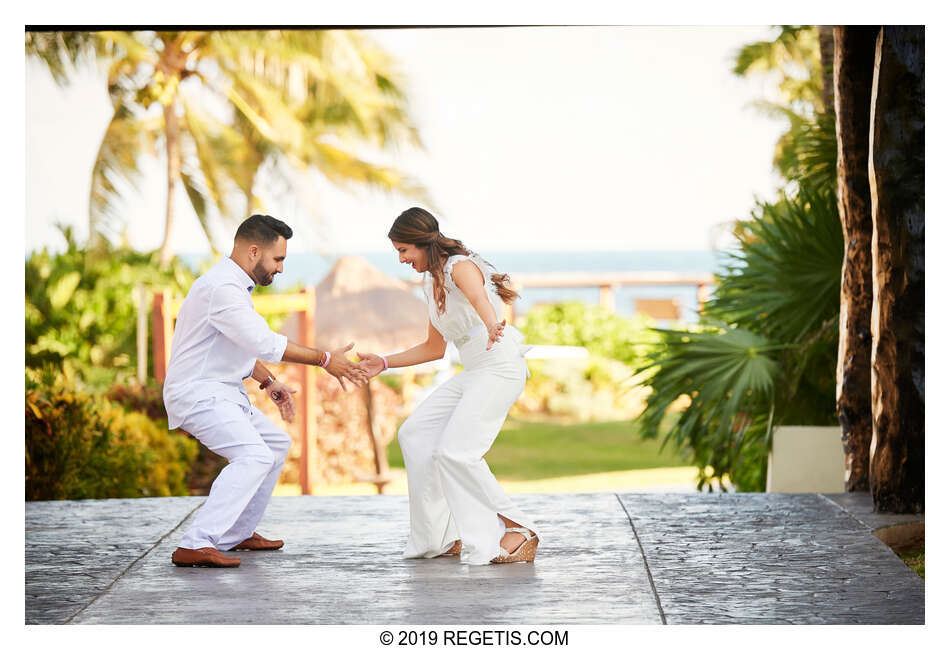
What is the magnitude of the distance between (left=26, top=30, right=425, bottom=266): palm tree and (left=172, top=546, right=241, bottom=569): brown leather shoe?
1249 centimetres

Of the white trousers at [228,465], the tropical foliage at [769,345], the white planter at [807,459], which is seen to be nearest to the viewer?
the white trousers at [228,465]

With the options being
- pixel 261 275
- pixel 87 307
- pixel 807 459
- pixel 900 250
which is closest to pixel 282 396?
pixel 261 275

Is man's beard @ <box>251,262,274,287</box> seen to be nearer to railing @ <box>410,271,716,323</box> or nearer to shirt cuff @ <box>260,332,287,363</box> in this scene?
shirt cuff @ <box>260,332,287,363</box>

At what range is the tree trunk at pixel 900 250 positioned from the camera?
607 centimetres

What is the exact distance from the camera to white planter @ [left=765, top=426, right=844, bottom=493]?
8016mm

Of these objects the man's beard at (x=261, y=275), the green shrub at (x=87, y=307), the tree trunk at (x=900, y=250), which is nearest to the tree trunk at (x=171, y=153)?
the green shrub at (x=87, y=307)

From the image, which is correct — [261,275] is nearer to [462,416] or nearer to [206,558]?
[462,416]

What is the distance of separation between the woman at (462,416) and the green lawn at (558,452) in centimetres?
1794

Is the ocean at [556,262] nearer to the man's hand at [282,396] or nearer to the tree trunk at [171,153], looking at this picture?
the tree trunk at [171,153]

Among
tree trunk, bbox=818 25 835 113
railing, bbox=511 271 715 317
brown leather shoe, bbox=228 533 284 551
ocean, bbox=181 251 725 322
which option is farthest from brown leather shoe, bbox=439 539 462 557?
ocean, bbox=181 251 725 322

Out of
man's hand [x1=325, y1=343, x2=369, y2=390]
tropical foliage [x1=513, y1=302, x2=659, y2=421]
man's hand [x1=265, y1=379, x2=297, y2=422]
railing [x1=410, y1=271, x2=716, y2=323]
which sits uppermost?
railing [x1=410, y1=271, x2=716, y2=323]

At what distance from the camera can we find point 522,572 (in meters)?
5.11

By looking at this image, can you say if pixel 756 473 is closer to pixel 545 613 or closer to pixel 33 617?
pixel 545 613

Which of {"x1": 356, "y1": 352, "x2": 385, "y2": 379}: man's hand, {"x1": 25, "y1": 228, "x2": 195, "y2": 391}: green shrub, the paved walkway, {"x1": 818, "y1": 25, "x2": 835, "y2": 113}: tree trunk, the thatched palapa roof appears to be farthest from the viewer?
{"x1": 25, "y1": 228, "x2": 195, "y2": 391}: green shrub
